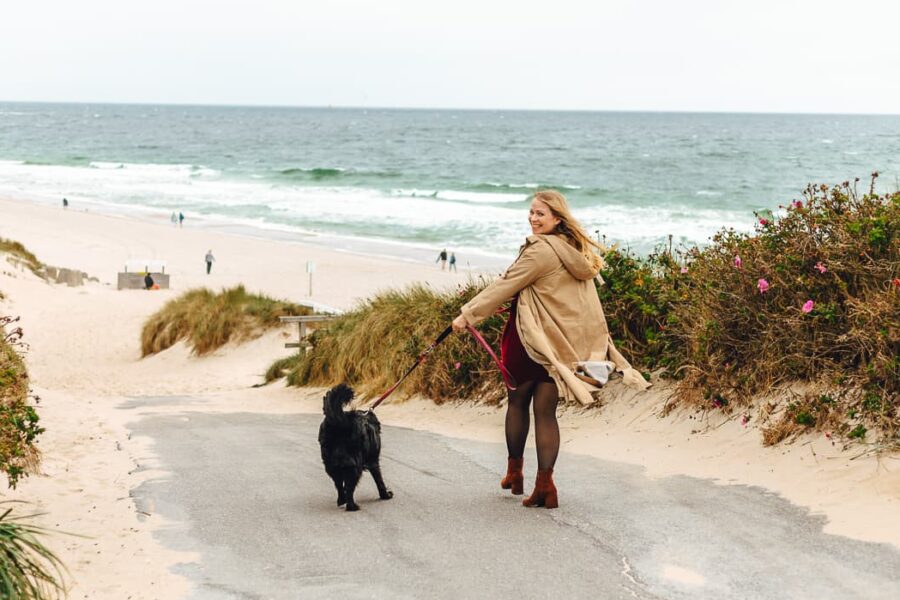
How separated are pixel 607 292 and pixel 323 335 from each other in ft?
18.8

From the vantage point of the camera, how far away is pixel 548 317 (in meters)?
5.95

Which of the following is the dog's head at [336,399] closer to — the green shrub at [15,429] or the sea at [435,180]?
the green shrub at [15,429]

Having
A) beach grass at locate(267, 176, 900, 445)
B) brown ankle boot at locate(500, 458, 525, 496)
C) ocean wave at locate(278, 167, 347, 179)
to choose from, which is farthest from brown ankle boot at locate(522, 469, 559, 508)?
ocean wave at locate(278, 167, 347, 179)

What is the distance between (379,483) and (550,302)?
1.60 meters

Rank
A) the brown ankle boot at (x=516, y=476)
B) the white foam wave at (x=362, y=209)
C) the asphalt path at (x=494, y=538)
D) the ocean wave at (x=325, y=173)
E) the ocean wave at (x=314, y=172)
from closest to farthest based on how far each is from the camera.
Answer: the asphalt path at (x=494, y=538) → the brown ankle boot at (x=516, y=476) → the white foam wave at (x=362, y=209) → the ocean wave at (x=325, y=173) → the ocean wave at (x=314, y=172)

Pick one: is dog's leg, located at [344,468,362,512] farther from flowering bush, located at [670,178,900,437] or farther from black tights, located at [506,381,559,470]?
flowering bush, located at [670,178,900,437]

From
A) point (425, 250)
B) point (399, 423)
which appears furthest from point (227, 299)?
point (425, 250)

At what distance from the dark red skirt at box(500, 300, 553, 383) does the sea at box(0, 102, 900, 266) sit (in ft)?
46.5

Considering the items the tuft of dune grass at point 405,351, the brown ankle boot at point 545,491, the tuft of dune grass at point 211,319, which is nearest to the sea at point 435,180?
the tuft of dune grass at point 211,319

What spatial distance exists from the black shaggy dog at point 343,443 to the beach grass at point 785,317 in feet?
8.83

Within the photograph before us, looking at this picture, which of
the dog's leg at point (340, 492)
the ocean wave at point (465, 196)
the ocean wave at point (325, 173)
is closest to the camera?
the dog's leg at point (340, 492)

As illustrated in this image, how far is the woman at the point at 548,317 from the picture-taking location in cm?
591

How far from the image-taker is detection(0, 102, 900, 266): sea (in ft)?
159

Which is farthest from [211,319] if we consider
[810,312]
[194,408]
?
[810,312]
